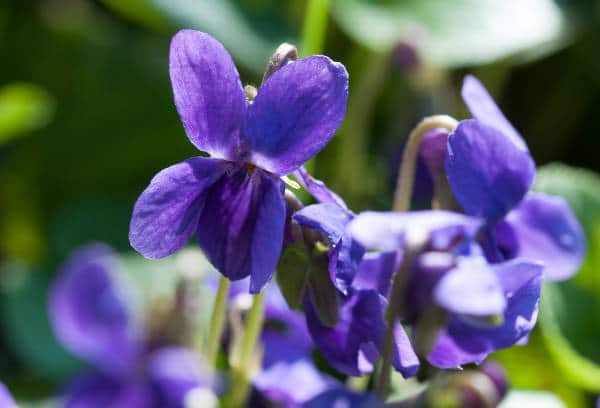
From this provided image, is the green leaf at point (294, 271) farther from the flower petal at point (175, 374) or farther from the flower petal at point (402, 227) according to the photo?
the flower petal at point (175, 374)

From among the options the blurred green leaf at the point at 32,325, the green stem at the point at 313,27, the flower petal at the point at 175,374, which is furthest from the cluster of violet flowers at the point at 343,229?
the blurred green leaf at the point at 32,325

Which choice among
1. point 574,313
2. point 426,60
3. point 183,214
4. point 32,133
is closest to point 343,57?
point 426,60

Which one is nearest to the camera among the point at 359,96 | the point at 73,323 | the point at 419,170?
the point at 419,170

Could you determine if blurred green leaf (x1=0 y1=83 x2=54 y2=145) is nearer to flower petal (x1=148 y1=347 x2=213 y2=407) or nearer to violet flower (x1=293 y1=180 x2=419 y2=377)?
flower petal (x1=148 y1=347 x2=213 y2=407)

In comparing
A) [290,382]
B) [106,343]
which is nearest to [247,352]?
[290,382]

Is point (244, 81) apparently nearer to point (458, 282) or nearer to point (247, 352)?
point (247, 352)

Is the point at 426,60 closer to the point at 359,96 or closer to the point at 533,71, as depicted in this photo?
the point at 359,96

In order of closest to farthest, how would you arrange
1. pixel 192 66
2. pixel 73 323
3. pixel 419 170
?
1. pixel 192 66
2. pixel 419 170
3. pixel 73 323
